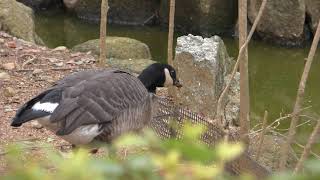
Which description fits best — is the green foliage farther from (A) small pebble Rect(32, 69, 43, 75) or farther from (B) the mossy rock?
(B) the mossy rock

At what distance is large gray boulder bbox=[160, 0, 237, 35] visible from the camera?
14.5m

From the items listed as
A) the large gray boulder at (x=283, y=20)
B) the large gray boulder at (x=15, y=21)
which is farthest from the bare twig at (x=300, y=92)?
the large gray boulder at (x=283, y=20)

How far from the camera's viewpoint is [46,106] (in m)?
3.56

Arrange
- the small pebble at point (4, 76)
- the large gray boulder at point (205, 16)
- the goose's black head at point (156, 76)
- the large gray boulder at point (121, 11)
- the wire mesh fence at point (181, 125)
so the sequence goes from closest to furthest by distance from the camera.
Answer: the wire mesh fence at point (181, 125), the goose's black head at point (156, 76), the small pebble at point (4, 76), the large gray boulder at point (205, 16), the large gray boulder at point (121, 11)

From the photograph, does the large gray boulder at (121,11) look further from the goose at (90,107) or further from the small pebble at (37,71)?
the goose at (90,107)

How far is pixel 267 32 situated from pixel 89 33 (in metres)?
3.67

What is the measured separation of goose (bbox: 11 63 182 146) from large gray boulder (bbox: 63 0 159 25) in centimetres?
1118

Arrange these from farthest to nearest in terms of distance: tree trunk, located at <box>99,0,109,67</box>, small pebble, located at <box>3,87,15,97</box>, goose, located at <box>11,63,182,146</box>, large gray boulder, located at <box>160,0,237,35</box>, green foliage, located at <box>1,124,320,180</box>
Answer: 1. large gray boulder, located at <box>160,0,237,35</box>
2. small pebble, located at <box>3,87,15,97</box>
3. tree trunk, located at <box>99,0,109,67</box>
4. goose, located at <box>11,63,182,146</box>
5. green foliage, located at <box>1,124,320,180</box>

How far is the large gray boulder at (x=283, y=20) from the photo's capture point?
13.1 m

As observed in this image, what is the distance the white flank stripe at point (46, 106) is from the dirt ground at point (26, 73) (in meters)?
1.17

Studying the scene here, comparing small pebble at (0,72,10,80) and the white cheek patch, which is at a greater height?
the white cheek patch

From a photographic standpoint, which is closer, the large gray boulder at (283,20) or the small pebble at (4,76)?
the small pebble at (4,76)

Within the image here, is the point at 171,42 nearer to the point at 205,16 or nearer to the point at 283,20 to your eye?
the point at 283,20

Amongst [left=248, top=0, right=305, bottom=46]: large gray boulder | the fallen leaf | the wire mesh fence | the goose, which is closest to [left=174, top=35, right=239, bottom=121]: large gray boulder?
the wire mesh fence
